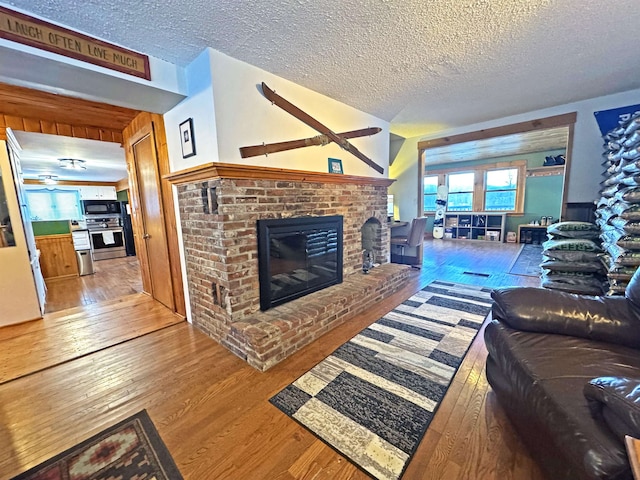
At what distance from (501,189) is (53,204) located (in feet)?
38.9

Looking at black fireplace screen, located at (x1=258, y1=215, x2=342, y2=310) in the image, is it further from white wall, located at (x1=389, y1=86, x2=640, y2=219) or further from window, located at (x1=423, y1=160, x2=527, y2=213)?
window, located at (x1=423, y1=160, x2=527, y2=213)

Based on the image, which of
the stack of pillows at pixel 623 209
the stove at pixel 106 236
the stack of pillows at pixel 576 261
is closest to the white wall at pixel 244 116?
the stack of pillows at pixel 623 209

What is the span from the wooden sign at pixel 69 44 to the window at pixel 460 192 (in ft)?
27.7

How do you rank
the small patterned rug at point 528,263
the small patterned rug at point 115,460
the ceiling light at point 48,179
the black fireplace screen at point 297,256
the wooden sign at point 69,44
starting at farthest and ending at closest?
the ceiling light at point 48,179 < the small patterned rug at point 528,263 < the black fireplace screen at point 297,256 < the wooden sign at point 69,44 < the small patterned rug at point 115,460

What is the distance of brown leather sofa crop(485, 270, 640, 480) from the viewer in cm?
81

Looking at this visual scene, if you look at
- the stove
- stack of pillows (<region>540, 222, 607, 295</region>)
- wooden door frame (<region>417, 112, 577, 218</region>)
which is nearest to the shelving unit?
wooden door frame (<region>417, 112, 577, 218</region>)

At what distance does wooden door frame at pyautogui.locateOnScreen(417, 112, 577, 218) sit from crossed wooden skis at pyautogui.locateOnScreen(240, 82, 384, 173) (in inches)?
70.4

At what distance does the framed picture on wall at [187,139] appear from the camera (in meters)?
2.23

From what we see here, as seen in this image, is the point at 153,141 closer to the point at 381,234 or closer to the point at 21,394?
the point at 21,394

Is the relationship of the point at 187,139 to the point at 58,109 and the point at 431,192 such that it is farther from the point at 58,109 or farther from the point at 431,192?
the point at 431,192

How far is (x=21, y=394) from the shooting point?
1.75m

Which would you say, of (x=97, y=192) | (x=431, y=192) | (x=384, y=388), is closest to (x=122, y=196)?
(x=97, y=192)

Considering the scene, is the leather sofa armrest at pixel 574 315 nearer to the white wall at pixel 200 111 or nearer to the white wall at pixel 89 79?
the white wall at pixel 200 111

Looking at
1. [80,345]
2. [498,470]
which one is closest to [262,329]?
[498,470]
